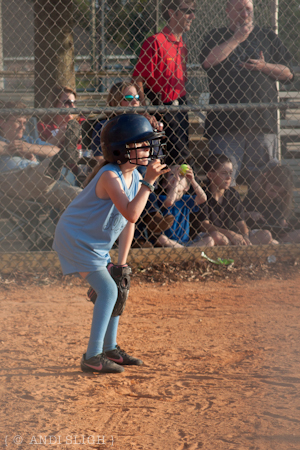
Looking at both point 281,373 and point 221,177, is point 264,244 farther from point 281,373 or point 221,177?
point 281,373

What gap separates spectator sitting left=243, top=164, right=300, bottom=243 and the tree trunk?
2470 millimetres

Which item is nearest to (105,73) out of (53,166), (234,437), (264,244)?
(53,166)

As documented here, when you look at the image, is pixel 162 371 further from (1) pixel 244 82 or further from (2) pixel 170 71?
(1) pixel 244 82

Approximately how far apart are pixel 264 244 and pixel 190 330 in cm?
173

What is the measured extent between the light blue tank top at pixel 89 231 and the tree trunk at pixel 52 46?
10.1 feet

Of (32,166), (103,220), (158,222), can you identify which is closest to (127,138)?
(103,220)

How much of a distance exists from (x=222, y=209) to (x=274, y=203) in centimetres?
63

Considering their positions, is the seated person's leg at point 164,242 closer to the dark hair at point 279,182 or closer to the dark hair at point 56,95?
the dark hair at point 279,182

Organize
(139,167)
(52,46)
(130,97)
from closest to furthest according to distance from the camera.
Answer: (130,97) < (139,167) < (52,46)

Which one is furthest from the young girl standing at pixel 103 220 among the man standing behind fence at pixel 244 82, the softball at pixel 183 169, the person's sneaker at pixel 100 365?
the man standing behind fence at pixel 244 82

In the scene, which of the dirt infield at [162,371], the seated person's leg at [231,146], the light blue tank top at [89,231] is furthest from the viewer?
the seated person's leg at [231,146]

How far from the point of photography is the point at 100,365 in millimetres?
2367

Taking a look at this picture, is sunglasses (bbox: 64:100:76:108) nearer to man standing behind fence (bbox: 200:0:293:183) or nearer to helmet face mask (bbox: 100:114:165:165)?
man standing behind fence (bbox: 200:0:293:183)

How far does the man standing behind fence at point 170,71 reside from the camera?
424cm
